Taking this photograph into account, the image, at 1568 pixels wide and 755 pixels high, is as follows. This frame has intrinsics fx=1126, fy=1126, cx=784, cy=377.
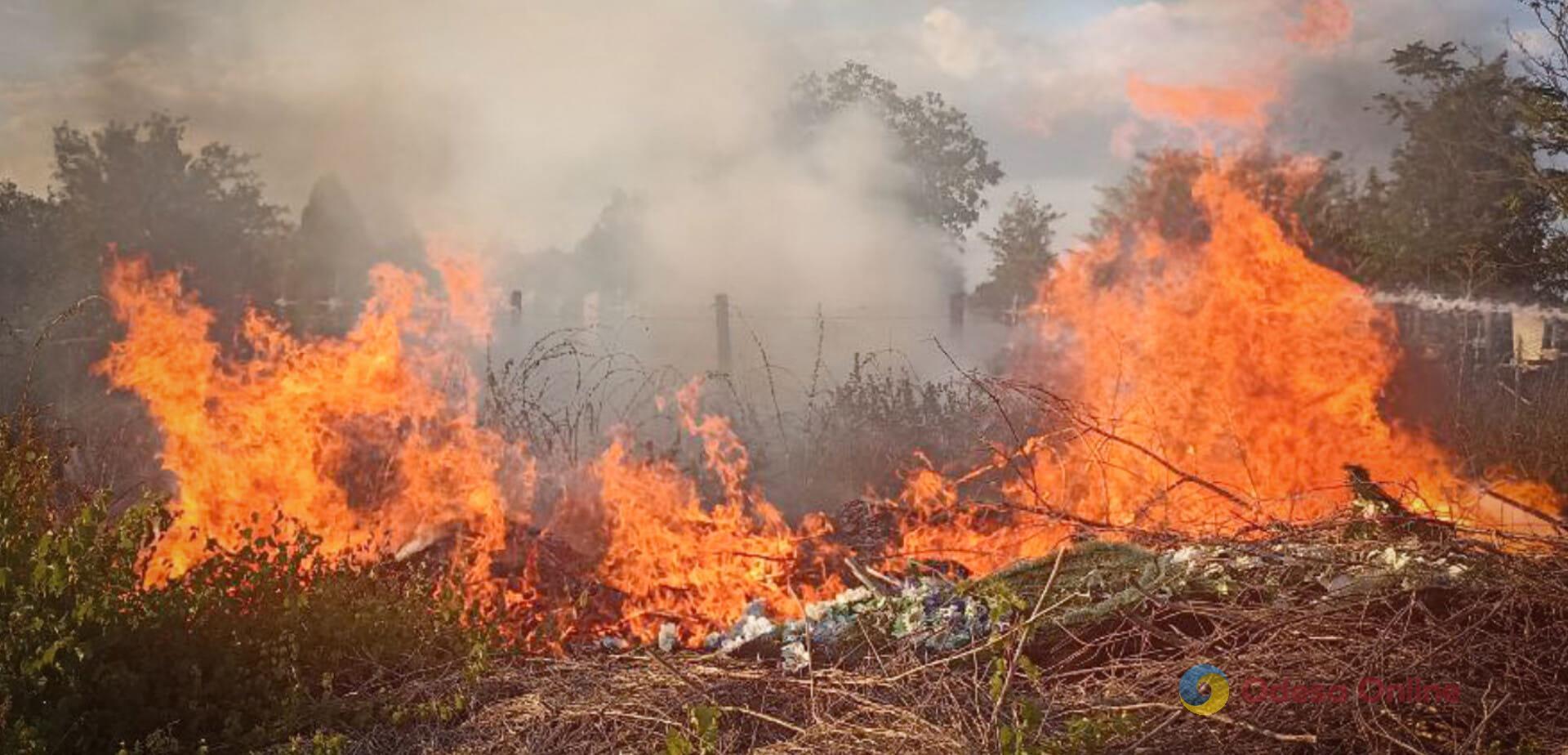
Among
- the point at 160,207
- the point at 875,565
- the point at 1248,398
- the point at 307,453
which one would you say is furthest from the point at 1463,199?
the point at 160,207

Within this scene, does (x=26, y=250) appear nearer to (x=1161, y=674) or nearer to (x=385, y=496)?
(x=385, y=496)

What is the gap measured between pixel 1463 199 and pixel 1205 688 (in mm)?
12517

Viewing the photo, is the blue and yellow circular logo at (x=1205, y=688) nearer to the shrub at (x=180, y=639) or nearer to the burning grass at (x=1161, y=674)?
the burning grass at (x=1161, y=674)

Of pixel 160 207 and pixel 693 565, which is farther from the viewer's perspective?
pixel 160 207

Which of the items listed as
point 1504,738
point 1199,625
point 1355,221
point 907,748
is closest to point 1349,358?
point 1199,625

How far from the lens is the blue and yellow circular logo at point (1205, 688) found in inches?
144

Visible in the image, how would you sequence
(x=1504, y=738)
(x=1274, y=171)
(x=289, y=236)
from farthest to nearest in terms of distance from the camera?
(x=289, y=236) → (x=1274, y=171) → (x=1504, y=738)

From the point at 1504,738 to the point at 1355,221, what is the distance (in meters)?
13.3

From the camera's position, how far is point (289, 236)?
20531 mm

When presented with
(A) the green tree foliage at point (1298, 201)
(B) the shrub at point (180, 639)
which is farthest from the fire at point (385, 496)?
(A) the green tree foliage at point (1298, 201)

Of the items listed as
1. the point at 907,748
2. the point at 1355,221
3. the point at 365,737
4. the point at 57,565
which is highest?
the point at 1355,221

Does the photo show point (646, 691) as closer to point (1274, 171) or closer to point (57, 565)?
point (57, 565)

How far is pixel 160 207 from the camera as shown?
60.4 feet

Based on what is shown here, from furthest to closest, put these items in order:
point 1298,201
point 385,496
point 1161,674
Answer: point 1298,201
point 385,496
point 1161,674
